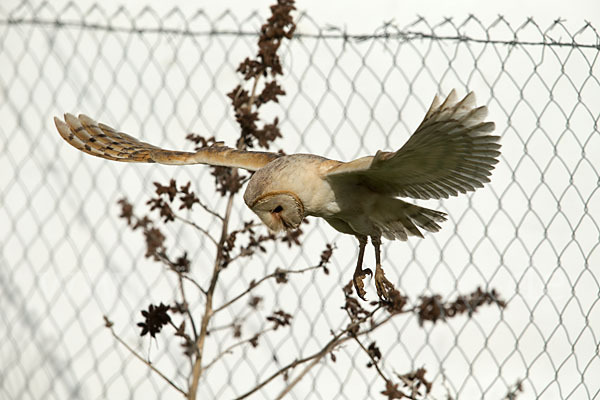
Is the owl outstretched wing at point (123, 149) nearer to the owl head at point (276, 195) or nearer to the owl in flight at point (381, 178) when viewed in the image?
the owl in flight at point (381, 178)

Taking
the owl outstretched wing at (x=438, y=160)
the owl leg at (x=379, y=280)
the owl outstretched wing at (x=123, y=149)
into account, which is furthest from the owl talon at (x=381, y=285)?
the owl outstretched wing at (x=123, y=149)

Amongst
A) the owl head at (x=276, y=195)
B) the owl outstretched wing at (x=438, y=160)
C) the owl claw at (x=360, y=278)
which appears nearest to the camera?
the owl outstretched wing at (x=438, y=160)

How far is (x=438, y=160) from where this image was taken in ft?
4.33

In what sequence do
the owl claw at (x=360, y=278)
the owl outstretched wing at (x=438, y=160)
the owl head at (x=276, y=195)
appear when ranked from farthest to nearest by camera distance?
the owl claw at (x=360, y=278) < the owl head at (x=276, y=195) < the owl outstretched wing at (x=438, y=160)

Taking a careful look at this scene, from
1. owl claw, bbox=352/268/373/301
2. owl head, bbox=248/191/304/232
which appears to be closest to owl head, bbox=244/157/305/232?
owl head, bbox=248/191/304/232

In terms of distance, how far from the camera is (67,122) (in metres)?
1.73

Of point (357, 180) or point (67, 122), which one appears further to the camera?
point (67, 122)

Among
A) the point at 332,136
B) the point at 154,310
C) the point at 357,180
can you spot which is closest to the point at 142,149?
the point at 154,310

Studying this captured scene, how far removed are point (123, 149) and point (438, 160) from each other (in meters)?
0.68

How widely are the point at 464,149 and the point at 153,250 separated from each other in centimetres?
108

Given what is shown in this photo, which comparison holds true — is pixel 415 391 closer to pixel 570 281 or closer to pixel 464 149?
pixel 464 149

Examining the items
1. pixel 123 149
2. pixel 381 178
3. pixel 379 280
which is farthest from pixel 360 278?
pixel 123 149

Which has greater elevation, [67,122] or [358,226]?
[67,122]

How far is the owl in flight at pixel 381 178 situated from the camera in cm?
123
